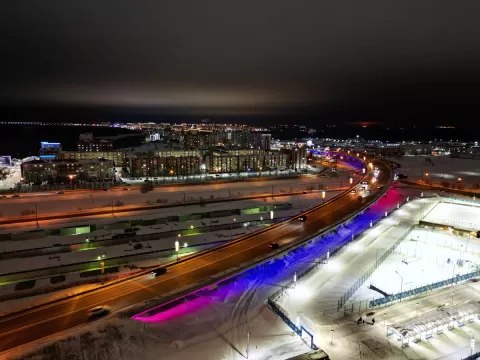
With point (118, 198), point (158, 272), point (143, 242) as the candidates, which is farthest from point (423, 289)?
point (118, 198)

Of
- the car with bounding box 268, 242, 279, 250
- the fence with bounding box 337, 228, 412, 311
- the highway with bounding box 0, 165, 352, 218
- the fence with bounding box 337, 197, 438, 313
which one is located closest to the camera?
the fence with bounding box 337, 197, 438, 313

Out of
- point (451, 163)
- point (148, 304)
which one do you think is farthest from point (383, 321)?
point (451, 163)

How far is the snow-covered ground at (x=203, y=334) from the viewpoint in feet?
37.9

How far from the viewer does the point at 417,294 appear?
52.9ft

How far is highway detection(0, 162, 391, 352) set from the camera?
1154cm

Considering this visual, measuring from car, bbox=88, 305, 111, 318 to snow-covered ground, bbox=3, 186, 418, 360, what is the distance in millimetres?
403

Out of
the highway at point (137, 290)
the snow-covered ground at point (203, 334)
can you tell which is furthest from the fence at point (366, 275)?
the highway at point (137, 290)

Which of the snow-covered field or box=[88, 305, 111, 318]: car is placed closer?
box=[88, 305, 111, 318]: car

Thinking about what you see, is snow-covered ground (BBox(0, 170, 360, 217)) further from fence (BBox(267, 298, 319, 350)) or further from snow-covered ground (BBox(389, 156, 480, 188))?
fence (BBox(267, 298, 319, 350))

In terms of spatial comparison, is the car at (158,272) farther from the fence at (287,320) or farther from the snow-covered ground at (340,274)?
the snow-covered ground at (340,274)

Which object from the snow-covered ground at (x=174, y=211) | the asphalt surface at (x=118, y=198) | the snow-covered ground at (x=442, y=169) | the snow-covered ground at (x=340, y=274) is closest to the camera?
the snow-covered ground at (x=340, y=274)

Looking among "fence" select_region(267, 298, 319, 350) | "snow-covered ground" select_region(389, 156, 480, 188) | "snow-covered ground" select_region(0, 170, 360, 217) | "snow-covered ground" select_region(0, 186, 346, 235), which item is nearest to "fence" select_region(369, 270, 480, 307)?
"fence" select_region(267, 298, 319, 350)

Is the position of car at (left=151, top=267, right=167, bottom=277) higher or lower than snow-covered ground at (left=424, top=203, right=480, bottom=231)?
higher

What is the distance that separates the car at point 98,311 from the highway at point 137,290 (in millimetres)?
198
